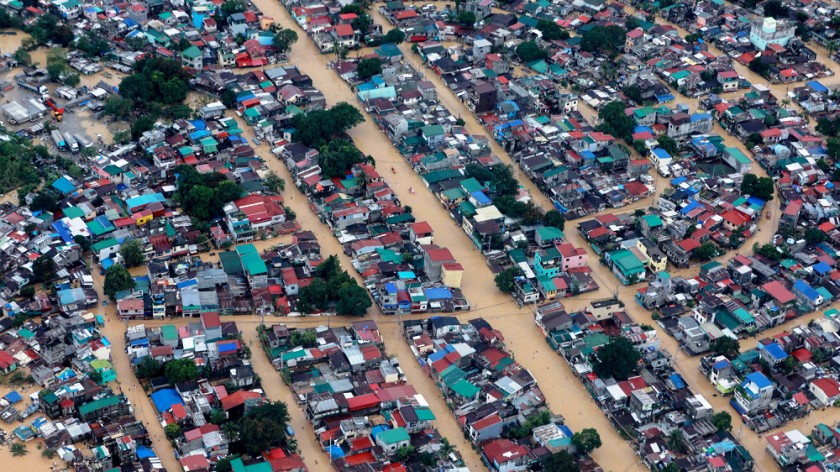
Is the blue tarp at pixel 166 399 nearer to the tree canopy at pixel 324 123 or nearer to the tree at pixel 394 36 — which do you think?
the tree canopy at pixel 324 123

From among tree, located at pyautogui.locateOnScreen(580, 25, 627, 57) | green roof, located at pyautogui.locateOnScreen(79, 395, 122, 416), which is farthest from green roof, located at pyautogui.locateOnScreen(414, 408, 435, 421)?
tree, located at pyautogui.locateOnScreen(580, 25, 627, 57)

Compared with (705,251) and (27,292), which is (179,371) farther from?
(705,251)

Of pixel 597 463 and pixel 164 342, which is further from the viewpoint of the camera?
pixel 164 342

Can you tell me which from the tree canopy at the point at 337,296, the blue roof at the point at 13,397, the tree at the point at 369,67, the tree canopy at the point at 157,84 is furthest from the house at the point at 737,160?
the blue roof at the point at 13,397

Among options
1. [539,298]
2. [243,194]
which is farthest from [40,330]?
[539,298]

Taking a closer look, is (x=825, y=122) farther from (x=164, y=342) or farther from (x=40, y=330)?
(x=40, y=330)
